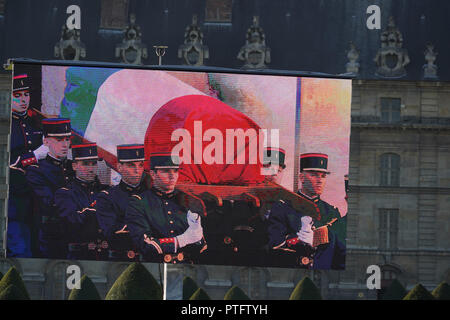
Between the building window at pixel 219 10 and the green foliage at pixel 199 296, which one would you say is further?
the building window at pixel 219 10

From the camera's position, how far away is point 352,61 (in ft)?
260

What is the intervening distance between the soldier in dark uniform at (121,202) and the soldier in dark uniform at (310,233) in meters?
4.56

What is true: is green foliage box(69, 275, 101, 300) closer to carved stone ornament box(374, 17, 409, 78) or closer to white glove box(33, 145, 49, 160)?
white glove box(33, 145, 49, 160)

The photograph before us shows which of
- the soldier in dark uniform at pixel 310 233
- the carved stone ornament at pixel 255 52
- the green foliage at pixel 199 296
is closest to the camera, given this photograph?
the green foliage at pixel 199 296

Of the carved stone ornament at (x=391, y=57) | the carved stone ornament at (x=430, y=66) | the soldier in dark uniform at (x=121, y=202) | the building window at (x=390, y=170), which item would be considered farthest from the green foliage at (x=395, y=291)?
the soldier in dark uniform at (x=121, y=202)

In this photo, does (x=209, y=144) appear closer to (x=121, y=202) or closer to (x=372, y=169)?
(x=121, y=202)

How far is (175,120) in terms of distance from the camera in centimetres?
6294

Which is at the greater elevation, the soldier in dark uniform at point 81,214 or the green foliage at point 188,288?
the soldier in dark uniform at point 81,214

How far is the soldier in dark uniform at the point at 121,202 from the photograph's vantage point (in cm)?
6231

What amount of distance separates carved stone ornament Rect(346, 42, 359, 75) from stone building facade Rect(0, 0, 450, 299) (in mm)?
41

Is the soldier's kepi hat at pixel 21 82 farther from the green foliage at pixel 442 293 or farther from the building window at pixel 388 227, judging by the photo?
the building window at pixel 388 227

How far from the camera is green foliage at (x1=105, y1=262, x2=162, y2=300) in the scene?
195 ft

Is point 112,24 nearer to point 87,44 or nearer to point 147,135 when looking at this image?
point 87,44
